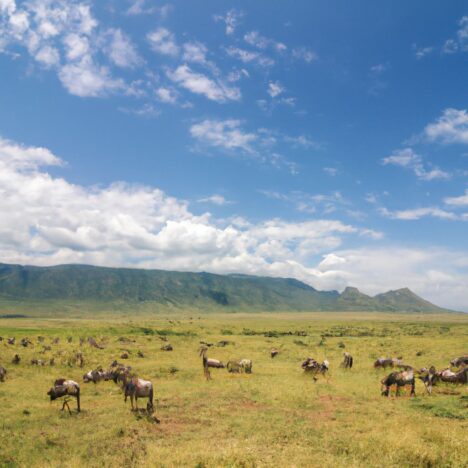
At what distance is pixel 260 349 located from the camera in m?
52.6

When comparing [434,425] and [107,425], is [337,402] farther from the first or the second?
[107,425]

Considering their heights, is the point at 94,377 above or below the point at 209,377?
above

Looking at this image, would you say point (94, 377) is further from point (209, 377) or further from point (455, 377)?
point (455, 377)

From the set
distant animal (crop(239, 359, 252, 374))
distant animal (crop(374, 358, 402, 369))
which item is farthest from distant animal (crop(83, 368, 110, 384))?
distant animal (crop(374, 358, 402, 369))

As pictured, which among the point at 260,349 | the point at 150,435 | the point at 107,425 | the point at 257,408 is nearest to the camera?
the point at 150,435

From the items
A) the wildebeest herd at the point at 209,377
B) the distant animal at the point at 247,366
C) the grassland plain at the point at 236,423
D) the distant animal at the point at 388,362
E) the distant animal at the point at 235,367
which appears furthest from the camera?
the distant animal at the point at 388,362

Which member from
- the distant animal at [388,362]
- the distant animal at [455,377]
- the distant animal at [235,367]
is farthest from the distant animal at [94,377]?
the distant animal at [455,377]

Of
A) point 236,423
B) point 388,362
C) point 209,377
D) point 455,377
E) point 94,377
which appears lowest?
point 209,377

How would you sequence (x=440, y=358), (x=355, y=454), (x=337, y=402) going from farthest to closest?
1. (x=440, y=358)
2. (x=337, y=402)
3. (x=355, y=454)

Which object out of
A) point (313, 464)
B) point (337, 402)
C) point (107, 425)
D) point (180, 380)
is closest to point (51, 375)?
point (180, 380)

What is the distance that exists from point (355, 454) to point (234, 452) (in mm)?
4798

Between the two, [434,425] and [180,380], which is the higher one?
[434,425]

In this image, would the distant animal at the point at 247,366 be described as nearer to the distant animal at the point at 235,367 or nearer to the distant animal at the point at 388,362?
the distant animal at the point at 235,367

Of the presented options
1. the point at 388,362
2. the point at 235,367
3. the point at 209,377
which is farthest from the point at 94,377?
the point at 388,362
